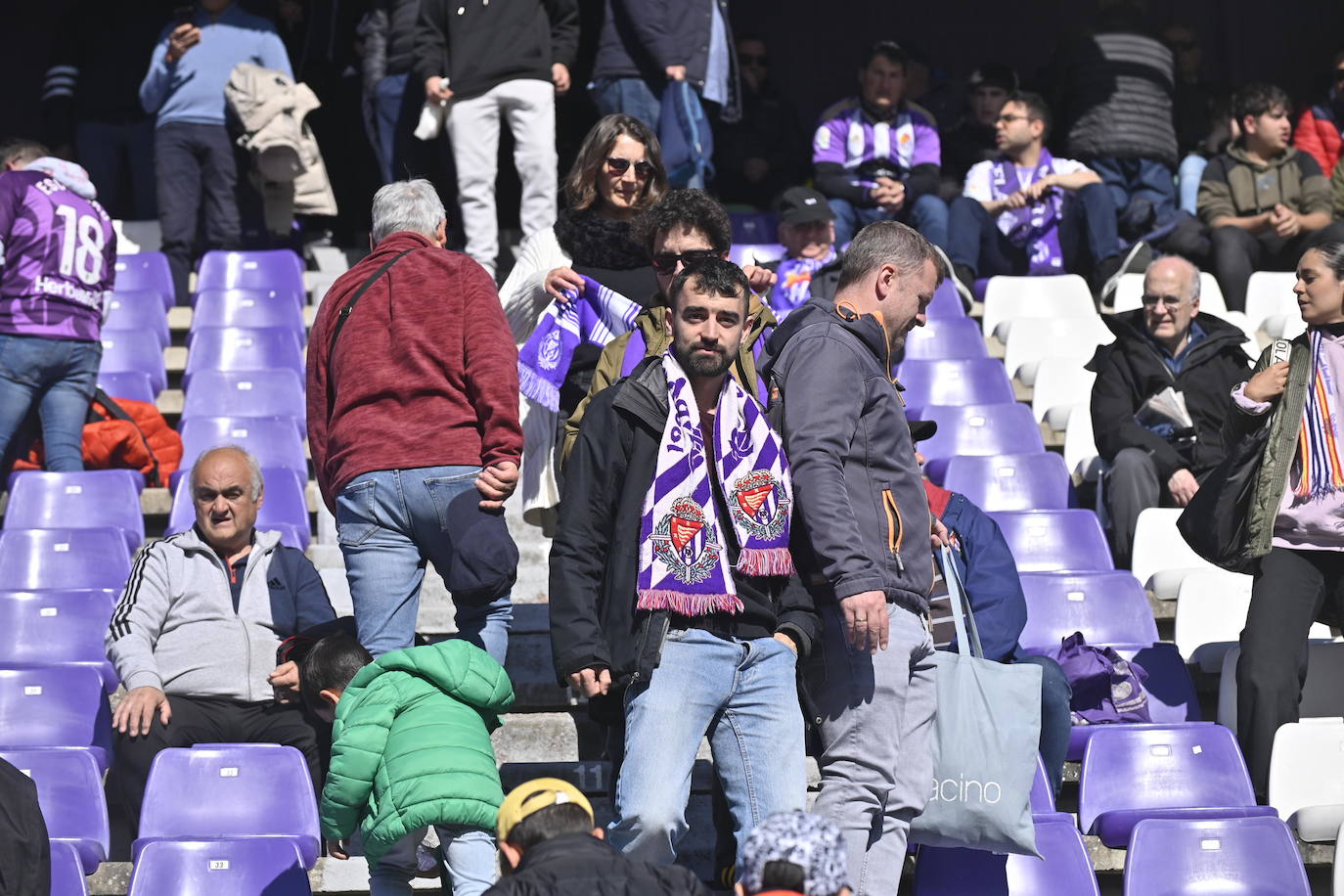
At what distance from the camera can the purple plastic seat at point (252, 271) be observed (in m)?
8.33

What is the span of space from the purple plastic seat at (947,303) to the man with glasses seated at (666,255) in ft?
11.1

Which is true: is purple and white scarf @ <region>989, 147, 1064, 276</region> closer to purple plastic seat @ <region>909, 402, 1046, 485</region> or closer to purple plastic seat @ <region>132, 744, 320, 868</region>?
purple plastic seat @ <region>909, 402, 1046, 485</region>

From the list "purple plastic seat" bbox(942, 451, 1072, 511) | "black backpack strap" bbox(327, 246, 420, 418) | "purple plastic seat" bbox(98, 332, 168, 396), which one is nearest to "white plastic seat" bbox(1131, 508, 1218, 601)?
"purple plastic seat" bbox(942, 451, 1072, 511)

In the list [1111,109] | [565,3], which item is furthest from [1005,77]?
[565,3]

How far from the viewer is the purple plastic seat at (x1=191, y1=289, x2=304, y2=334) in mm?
7992

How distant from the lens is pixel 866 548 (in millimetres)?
4023

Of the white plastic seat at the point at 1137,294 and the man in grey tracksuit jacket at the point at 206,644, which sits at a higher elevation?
the white plastic seat at the point at 1137,294

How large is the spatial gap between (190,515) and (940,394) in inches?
116

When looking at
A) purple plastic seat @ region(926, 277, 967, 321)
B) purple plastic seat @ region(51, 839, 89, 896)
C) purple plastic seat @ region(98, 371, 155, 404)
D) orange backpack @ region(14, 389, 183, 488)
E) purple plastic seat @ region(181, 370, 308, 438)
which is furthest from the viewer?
purple plastic seat @ region(926, 277, 967, 321)

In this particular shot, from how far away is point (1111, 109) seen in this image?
9094mm

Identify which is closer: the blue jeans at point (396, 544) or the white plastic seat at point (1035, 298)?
the blue jeans at point (396, 544)

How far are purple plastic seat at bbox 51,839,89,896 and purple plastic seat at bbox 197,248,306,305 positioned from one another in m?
4.20

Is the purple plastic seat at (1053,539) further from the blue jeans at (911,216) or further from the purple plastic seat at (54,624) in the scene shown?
the purple plastic seat at (54,624)

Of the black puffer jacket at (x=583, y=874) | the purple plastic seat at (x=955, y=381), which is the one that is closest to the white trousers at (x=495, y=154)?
the purple plastic seat at (x=955, y=381)
